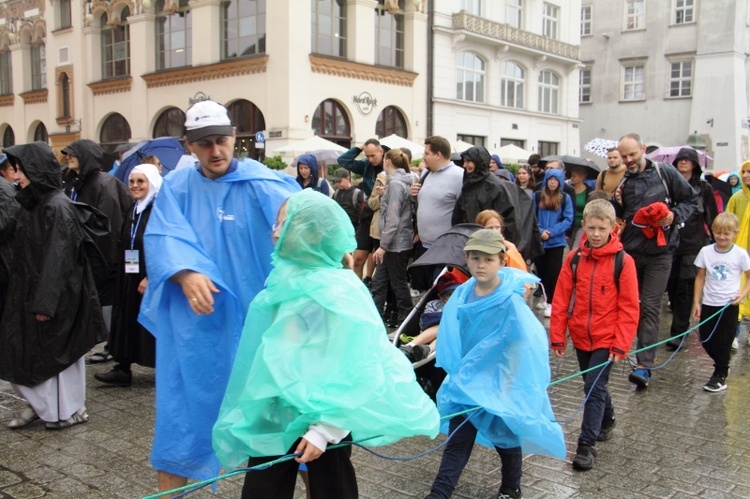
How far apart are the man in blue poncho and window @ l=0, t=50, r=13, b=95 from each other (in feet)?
114

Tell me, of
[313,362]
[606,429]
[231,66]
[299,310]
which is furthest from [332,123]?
[313,362]

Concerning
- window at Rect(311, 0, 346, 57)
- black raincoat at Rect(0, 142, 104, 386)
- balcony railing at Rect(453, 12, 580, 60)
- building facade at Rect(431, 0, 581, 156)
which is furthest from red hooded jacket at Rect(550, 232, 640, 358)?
balcony railing at Rect(453, 12, 580, 60)

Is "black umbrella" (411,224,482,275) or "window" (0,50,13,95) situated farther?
"window" (0,50,13,95)

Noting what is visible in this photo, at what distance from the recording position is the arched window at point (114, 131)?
2886 centimetres

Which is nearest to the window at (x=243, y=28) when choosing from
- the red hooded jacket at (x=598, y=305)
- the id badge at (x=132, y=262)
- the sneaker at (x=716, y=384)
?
the id badge at (x=132, y=262)

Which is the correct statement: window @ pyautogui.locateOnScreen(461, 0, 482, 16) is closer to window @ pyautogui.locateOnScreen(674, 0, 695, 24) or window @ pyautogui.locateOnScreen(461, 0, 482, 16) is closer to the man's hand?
window @ pyautogui.locateOnScreen(674, 0, 695, 24)

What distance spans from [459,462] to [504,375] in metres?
0.52

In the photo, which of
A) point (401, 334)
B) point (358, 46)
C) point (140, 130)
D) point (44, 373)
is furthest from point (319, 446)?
point (140, 130)

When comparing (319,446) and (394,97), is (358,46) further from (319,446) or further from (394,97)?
(319,446)

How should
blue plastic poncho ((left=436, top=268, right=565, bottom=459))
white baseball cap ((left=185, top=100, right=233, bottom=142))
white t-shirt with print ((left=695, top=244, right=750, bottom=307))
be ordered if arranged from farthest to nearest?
1. white t-shirt with print ((left=695, top=244, right=750, bottom=307))
2. blue plastic poncho ((left=436, top=268, right=565, bottom=459))
3. white baseball cap ((left=185, top=100, right=233, bottom=142))

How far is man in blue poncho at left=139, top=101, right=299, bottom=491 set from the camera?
324 cm

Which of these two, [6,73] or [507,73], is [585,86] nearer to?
[507,73]

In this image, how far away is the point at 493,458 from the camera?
478 cm

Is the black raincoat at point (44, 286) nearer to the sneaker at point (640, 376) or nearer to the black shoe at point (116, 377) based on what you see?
the black shoe at point (116, 377)
